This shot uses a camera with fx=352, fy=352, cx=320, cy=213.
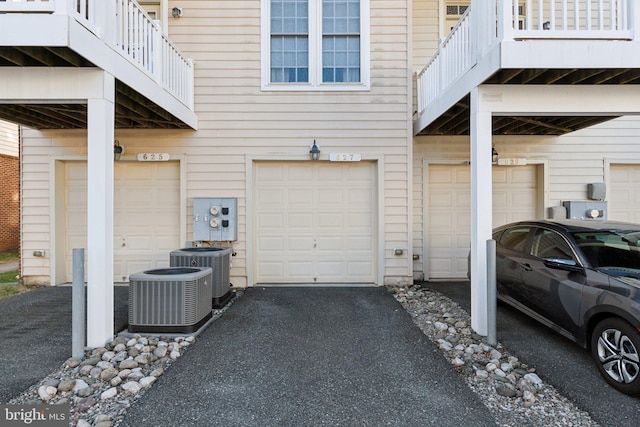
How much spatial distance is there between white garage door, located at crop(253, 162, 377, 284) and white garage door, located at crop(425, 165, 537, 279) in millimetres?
1252

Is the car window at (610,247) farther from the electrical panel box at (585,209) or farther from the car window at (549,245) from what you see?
the electrical panel box at (585,209)

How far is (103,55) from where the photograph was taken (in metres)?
3.61

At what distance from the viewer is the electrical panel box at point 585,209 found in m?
6.52

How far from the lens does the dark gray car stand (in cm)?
280

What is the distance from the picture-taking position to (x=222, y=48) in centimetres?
639

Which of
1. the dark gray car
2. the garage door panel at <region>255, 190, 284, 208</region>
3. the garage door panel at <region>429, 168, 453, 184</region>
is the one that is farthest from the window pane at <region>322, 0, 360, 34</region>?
the dark gray car

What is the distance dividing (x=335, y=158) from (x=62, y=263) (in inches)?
212

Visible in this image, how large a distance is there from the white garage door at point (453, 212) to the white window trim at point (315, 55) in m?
2.24

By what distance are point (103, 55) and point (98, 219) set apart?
1.69 meters

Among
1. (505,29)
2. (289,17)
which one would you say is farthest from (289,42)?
(505,29)

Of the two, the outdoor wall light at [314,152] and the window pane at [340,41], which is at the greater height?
the window pane at [340,41]

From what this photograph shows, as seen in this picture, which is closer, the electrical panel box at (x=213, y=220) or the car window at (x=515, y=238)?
the car window at (x=515, y=238)

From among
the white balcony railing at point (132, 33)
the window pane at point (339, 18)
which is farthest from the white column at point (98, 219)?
the window pane at point (339, 18)

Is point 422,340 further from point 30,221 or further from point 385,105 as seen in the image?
point 30,221
